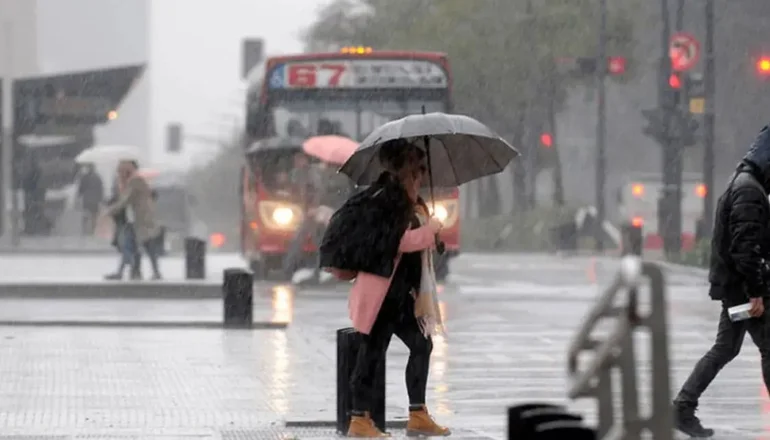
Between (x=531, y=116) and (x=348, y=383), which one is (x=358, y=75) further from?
(x=531, y=116)

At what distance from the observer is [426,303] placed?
10.7 m

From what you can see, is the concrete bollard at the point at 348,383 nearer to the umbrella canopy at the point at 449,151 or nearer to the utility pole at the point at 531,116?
the umbrella canopy at the point at 449,151

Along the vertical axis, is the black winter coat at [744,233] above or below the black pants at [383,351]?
above

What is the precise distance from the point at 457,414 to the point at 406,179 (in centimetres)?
212

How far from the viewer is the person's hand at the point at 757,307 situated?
408 inches

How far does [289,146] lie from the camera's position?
28156mm

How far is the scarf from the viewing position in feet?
34.9

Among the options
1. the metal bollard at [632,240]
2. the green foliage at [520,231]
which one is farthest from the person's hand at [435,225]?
the green foliage at [520,231]

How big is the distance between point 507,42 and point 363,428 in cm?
4323

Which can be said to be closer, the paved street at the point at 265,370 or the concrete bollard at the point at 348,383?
the concrete bollard at the point at 348,383

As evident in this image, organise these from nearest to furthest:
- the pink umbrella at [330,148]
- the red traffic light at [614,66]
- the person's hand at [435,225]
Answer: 1. the person's hand at [435,225]
2. the pink umbrella at [330,148]
3. the red traffic light at [614,66]

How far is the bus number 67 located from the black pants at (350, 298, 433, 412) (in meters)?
17.5

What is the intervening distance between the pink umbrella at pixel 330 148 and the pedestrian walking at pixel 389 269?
1264 cm

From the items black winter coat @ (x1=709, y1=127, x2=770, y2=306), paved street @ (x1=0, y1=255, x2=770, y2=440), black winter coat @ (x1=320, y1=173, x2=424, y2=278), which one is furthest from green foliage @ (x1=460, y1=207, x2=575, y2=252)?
black winter coat @ (x1=320, y1=173, x2=424, y2=278)
